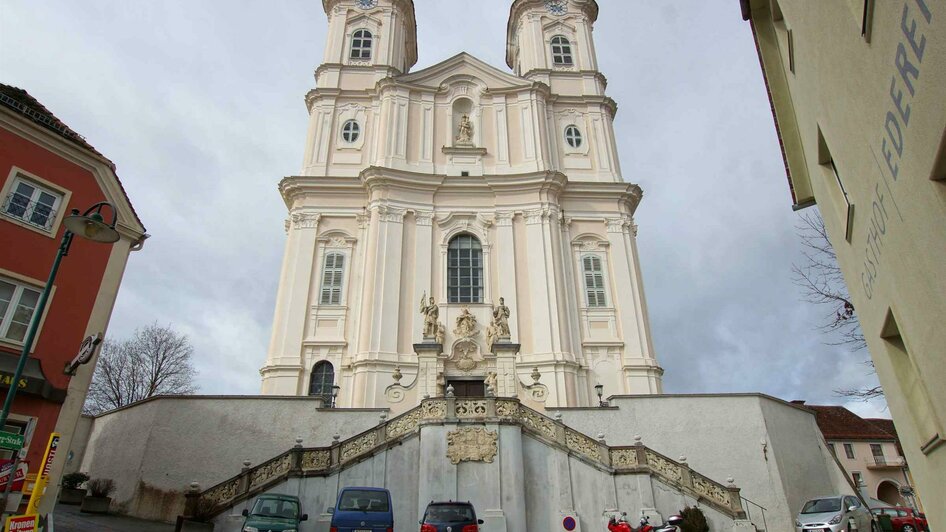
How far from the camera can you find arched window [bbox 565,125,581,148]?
30.9 meters

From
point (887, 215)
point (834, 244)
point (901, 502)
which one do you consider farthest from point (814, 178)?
point (901, 502)

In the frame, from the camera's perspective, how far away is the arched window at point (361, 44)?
32847 mm

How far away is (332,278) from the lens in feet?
85.5

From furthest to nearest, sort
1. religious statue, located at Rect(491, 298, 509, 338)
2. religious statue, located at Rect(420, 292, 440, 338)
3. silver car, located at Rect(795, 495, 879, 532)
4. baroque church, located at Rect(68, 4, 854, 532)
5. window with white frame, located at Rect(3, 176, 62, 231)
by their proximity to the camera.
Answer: religious statue, located at Rect(420, 292, 440, 338) < religious statue, located at Rect(491, 298, 509, 338) < baroque church, located at Rect(68, 4, 854, 532) < silver car, located at Rect(795, 495, 879, 532) < window with white frame, located at Rect(3, 176, 62, 231)

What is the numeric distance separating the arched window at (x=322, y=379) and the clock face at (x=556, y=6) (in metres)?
24.5

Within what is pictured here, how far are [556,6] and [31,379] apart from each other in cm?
3280

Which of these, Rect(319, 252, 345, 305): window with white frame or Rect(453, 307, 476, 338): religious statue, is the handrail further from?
Rect(319, 252, 345, 305): window with white frame

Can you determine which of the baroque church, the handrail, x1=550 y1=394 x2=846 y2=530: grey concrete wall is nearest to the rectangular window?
the baroque church

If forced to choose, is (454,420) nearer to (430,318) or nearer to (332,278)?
(430,318)

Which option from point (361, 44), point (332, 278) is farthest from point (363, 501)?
point (361, 44)

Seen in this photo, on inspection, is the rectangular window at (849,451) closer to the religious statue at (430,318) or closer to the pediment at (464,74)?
the pediment at (464,74)

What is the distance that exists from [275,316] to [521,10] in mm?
23099

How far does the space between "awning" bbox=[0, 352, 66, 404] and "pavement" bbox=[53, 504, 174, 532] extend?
2607mm

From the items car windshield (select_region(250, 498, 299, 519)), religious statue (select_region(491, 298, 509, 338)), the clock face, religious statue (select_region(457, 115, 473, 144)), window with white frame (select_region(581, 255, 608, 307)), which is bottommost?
car windshield (select_region(250, 498, 299, 519))
